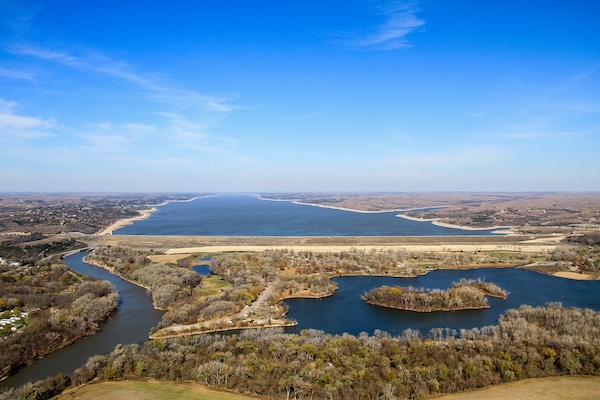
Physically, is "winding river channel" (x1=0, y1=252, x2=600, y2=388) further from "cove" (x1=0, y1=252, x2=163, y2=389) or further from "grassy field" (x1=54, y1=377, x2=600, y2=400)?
"grassy field" (x1=54, y1=377, x2=600, y2=400)

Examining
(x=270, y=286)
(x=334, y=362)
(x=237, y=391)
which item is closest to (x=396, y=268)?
(x=270, y=286)

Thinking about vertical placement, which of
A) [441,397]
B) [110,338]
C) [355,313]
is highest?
[441,397]

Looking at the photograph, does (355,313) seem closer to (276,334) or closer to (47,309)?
(276,334)

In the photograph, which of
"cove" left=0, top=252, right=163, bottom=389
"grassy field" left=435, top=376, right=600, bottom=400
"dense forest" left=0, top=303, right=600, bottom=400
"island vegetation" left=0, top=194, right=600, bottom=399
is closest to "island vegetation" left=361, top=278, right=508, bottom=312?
"island vegetation" left=0, top=194, right=600, bottom=399

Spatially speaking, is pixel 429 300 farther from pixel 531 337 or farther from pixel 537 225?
pixel 537 225

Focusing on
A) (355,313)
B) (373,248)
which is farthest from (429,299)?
(373,248)
